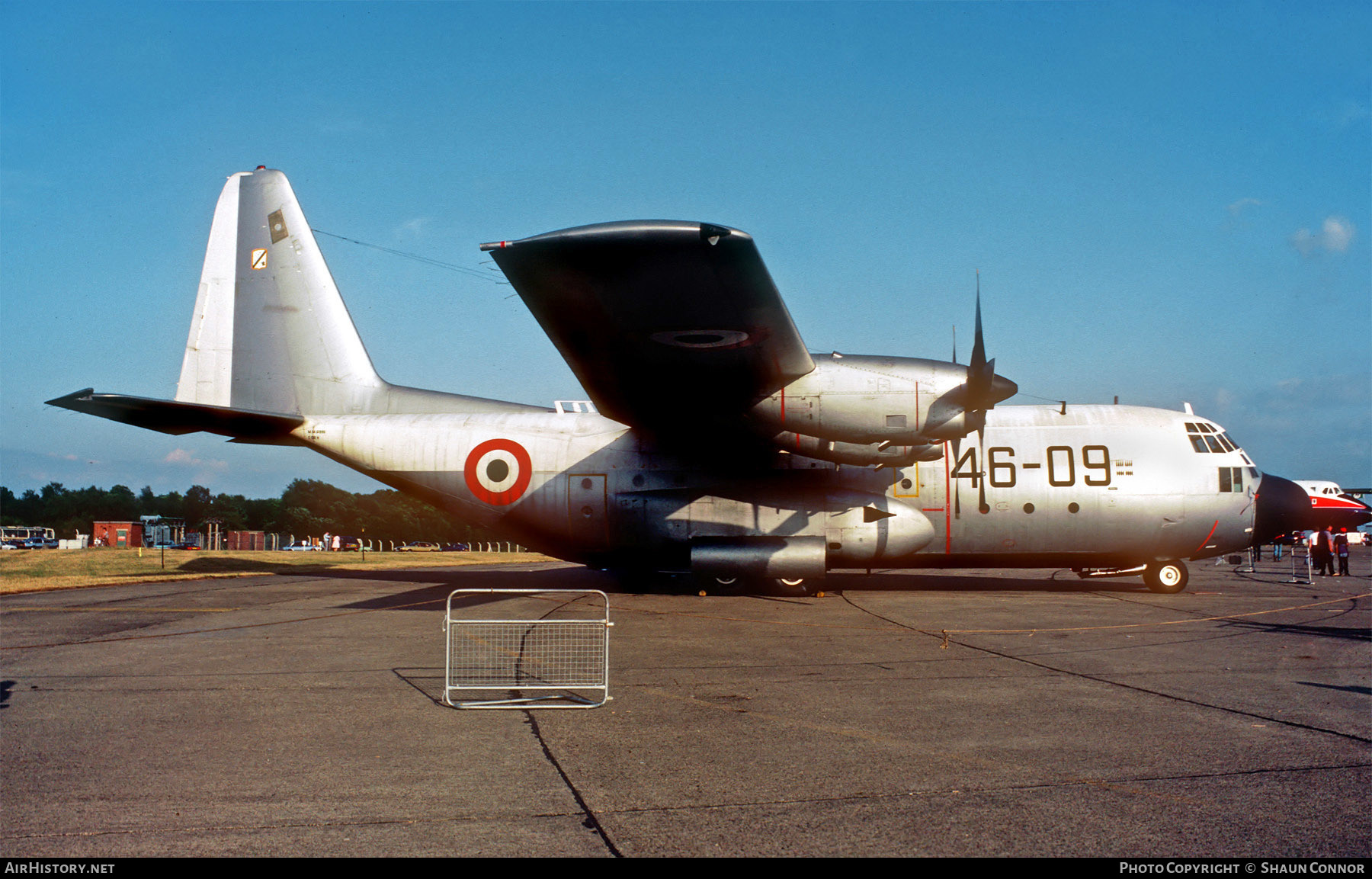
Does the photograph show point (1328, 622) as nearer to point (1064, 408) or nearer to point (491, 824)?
point (1064, 408)

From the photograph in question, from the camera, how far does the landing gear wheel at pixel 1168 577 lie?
17.9 metres

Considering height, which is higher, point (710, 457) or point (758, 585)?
point (710, 457)

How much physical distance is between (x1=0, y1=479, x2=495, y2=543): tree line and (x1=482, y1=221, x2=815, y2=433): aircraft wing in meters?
87.6

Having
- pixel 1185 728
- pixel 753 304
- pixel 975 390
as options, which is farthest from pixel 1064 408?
pixel 1185 728

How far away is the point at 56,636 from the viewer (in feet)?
36.8

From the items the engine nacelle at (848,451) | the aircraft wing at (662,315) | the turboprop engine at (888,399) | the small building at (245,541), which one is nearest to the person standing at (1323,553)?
the engine nacelle at (848,451)

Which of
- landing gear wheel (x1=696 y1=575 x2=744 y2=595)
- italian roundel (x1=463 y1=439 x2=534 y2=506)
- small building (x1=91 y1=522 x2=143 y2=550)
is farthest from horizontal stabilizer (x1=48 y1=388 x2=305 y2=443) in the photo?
small building (x1=91 y1=522 x2=143 y2=550)

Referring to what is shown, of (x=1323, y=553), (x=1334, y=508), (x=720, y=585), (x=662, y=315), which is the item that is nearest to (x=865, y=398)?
(x=662, y=315)

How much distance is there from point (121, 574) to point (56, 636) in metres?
13.7

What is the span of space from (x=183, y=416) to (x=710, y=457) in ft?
35.4

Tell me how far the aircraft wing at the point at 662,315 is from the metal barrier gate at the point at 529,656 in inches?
147

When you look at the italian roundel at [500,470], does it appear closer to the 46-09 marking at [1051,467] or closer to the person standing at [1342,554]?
the 46-09 marking at [1051,467]

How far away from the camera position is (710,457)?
16828 millimetres

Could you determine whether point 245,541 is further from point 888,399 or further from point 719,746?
point 719,746
